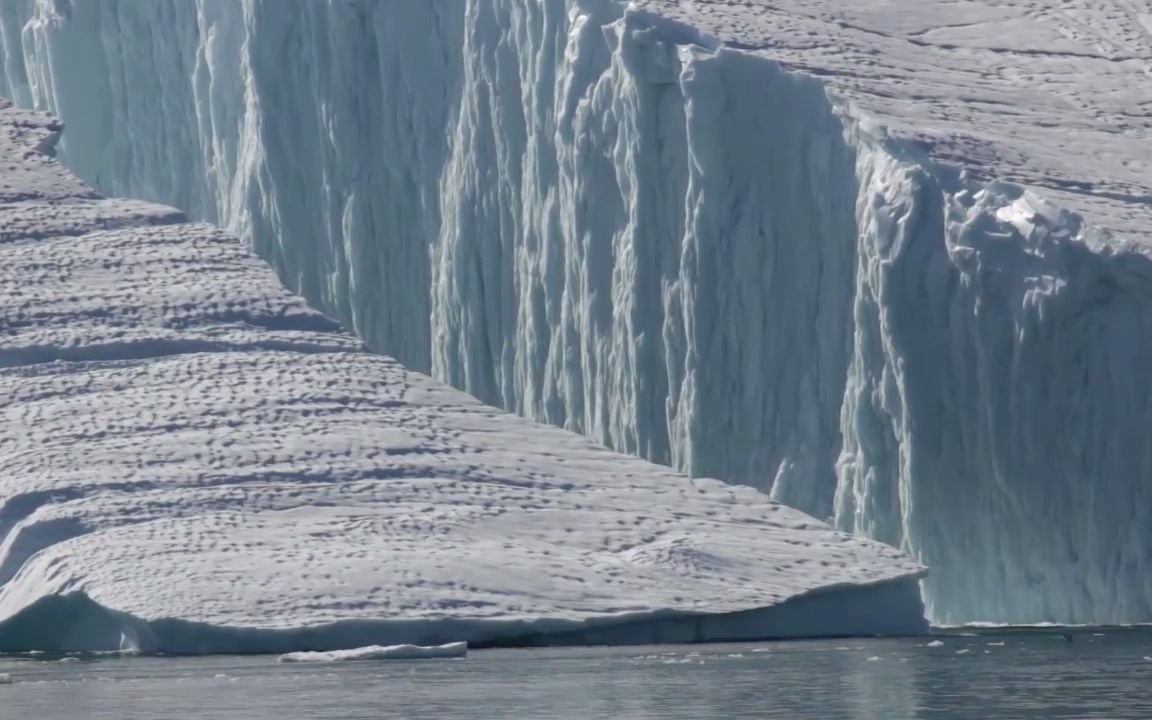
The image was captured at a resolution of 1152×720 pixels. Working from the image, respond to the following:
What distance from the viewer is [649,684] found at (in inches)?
677

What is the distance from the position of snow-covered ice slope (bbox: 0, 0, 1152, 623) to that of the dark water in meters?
1.96

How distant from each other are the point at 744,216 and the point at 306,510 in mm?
5275

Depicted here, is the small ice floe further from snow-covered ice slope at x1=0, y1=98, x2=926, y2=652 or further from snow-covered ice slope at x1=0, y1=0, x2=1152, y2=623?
snow-covered ice slope at x1=0, y1=0, x2=1152, y2=623

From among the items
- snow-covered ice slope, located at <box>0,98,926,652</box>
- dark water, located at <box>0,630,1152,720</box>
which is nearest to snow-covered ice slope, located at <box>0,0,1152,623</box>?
snow-covered ice slope, located at <box>0,98,926,652</box>

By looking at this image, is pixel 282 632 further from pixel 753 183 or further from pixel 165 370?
pixel 753 183

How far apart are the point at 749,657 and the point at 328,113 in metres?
12.0

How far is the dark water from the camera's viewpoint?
15.2 m

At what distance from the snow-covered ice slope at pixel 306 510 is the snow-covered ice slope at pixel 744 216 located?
1237mm

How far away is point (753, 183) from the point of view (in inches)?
984

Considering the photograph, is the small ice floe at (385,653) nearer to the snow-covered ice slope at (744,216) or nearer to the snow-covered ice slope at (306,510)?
the snow-covered ice slope at (306,510)

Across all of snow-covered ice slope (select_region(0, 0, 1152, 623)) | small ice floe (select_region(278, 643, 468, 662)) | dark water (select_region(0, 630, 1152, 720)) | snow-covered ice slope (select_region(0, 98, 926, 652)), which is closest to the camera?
dark water (select_region(0, 630, 1152, 720))

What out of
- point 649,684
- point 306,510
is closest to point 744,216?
point 306,510

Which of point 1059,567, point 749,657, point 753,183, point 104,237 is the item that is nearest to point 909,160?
point 753,183

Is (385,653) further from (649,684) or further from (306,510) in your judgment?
(649,684)
